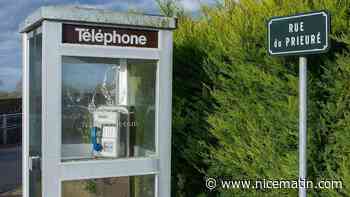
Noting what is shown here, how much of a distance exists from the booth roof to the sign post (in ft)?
3.44

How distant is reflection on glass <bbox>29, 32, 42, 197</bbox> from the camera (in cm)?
433

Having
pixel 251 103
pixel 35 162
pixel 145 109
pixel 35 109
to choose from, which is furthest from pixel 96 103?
pixel 251 103

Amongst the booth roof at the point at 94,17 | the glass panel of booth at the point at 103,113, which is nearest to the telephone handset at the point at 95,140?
the glass panel of booth at the point at 103,113

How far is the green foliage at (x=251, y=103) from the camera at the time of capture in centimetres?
380

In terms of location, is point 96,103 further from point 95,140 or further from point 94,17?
point 94,17

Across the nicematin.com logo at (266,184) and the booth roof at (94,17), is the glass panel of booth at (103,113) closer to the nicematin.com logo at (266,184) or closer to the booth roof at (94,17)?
the booth roof at (94,17)

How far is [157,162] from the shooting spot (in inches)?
171

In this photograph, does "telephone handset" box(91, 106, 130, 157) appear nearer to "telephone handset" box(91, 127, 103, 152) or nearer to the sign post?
"telephone handset" box(91, 127, 103, 152)

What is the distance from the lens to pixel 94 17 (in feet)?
13.1

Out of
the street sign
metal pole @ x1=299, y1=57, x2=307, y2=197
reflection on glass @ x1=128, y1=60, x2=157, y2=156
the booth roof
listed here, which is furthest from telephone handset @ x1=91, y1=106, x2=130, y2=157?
metal pole @ x1=299, y1=57, x2=307, y2=197

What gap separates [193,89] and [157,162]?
1.28 metres

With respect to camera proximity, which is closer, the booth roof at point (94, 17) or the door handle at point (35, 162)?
the booth roof at point (94, 17)

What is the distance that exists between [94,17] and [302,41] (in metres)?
1.66

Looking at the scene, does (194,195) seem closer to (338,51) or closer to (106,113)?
(106,113)
